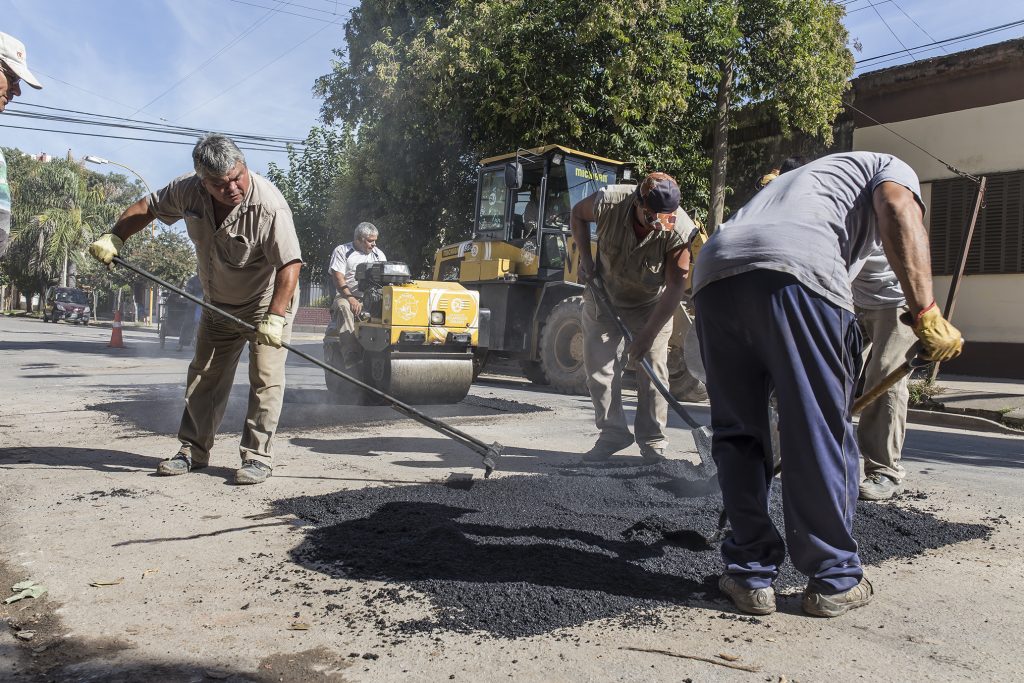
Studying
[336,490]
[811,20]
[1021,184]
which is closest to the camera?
[336,490]

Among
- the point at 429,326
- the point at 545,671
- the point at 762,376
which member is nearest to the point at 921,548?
the point at 762,376

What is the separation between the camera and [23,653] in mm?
Answer: 2195

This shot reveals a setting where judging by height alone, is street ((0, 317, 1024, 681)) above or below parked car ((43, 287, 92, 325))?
below

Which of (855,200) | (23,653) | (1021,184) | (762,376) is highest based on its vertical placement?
(1021,184)

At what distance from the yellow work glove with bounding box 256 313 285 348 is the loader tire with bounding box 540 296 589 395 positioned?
18.3 ft

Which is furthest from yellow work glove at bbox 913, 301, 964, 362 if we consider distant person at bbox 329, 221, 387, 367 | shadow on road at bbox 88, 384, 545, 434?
Answer: distant person at bbox 329, 221, 387, 367

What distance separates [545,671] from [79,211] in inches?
1872

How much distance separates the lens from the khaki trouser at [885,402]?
425cm

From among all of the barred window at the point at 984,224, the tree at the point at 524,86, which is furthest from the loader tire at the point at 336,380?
the barred window at the point at 984,224

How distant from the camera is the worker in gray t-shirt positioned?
8.13ft

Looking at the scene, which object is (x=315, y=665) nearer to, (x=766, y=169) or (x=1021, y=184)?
(x=1021, y=184)

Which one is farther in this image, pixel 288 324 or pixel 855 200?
pixel 288 324

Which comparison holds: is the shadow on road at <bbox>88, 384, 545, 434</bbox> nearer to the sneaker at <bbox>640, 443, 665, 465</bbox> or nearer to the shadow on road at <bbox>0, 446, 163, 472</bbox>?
the shadow on road at <bbox>0, 446, 163, 472</bbox>

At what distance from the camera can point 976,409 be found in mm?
9141
